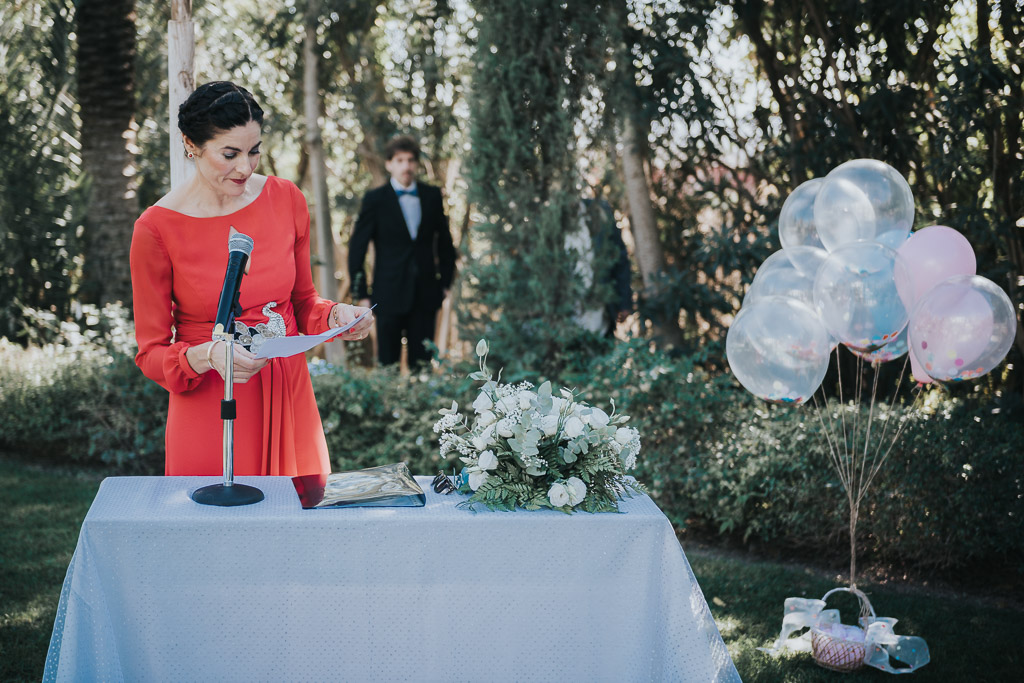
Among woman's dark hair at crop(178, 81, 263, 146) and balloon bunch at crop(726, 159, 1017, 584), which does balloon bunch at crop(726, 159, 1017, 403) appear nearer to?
balloon bunch at crop(726, 159, 1017, 584)

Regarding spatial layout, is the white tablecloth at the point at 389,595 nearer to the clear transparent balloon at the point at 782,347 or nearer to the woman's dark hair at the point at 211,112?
the woman's dark hair at the point at 211,112

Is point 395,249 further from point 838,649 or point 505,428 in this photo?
point 505,428

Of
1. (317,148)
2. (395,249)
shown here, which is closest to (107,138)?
(317,148)

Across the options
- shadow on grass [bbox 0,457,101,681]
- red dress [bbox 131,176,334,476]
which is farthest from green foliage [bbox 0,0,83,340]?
red dress [bbox 131,176,334,476]

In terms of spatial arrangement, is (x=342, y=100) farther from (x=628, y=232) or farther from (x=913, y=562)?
(x=913, y=562)

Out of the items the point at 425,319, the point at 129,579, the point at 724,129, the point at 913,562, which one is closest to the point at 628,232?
the point at 724,129

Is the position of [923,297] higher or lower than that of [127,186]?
lower

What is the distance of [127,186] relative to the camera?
7.90 meters

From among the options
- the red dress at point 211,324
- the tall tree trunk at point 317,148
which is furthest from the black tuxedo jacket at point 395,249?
the red dress at point 211,324

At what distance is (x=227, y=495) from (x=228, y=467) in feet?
0.24

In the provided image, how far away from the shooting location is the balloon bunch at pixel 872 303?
10.7 feet

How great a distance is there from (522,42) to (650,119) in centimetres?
117

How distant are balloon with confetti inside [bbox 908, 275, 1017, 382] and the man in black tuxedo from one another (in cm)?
402

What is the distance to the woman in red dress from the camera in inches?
102
